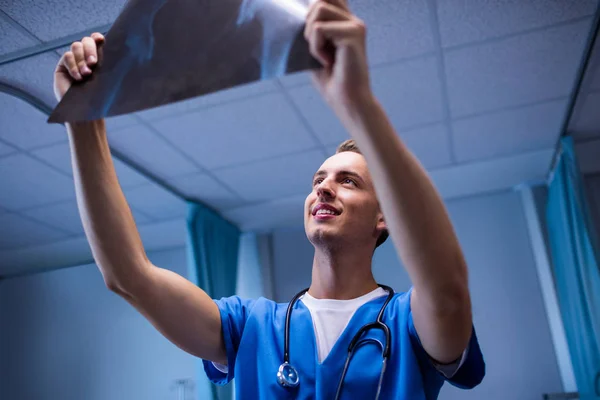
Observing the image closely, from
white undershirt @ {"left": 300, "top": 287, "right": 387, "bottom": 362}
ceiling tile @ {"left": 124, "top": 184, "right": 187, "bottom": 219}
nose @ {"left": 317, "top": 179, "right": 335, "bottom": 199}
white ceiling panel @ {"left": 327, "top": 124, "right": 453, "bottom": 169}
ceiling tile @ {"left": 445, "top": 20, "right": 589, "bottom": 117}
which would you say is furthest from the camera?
ceiling tile @ {"left": 124, "top": 184, "right": 187, "bottom": 219}

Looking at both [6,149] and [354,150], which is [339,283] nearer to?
[354,150]

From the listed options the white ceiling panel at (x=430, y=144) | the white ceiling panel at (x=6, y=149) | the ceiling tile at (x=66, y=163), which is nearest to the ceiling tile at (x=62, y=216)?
the ceiling tile at (x=66, y=163)

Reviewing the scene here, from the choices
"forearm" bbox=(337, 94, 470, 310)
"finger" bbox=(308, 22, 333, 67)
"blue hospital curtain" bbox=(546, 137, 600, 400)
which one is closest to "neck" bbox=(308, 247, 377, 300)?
"forearm" bbox=(337, 94, 470, 310)

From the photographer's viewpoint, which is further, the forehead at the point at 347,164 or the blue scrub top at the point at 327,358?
the forehead at the point at 347,164

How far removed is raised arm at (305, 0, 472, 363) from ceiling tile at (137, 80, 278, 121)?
1.81m

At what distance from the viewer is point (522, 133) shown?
292 centimetres

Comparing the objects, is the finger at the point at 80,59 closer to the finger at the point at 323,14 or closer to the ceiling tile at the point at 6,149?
the finger at the point at 323,14

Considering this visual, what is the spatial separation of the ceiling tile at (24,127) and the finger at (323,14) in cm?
216

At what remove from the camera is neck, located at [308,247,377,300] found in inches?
36.8

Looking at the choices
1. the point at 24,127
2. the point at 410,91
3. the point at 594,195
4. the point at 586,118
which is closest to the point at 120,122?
the point at 24,127

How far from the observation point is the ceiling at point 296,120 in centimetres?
199

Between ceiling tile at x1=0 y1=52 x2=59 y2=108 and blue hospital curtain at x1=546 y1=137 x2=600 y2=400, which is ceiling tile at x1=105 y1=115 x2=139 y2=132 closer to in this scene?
Result: ceiling tile at x1=0 y1=52 x2=59 y2=108

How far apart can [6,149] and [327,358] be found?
2.44 m

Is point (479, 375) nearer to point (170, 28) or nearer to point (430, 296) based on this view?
point (430, 296)
